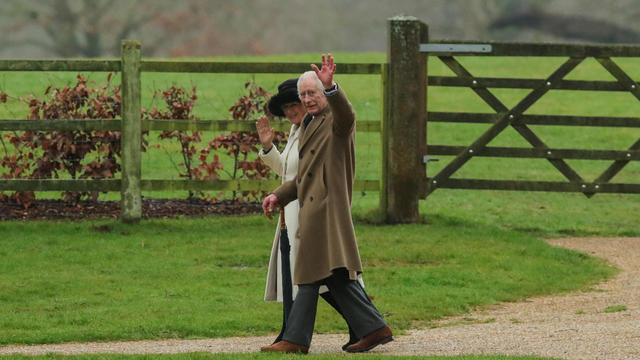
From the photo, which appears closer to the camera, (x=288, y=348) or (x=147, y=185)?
(x=288, y=348)

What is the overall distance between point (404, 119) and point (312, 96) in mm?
5895

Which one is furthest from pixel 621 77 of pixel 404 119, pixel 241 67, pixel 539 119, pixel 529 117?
pixel 241 67

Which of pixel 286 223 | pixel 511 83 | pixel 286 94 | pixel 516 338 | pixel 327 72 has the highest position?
pixel 511 83

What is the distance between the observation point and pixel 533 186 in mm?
13555

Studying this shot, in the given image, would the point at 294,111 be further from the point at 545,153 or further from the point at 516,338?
the point at 545,153

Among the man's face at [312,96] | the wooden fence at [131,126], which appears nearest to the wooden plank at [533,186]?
the wooden fence at [131,126]

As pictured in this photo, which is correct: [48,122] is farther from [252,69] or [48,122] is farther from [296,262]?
[296,262]

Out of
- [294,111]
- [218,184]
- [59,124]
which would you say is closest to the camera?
[294,111]

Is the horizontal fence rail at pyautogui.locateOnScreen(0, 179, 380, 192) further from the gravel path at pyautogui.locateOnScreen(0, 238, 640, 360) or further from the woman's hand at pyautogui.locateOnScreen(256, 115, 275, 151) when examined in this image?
the woman's hand at pyautogui.locateOnScreen(256, 115, 275, 151)

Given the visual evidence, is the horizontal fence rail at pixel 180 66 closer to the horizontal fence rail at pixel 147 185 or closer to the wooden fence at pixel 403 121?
the wooden fence at pixel 403 121

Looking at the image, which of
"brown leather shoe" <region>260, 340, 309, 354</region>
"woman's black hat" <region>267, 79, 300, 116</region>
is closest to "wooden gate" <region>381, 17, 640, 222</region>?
"woman's black hat" <region>267, 79, 300, 116</region>

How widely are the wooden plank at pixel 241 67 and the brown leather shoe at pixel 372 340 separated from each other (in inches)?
223

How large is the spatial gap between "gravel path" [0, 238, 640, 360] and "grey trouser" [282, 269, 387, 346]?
0.26 m

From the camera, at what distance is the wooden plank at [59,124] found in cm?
1279
